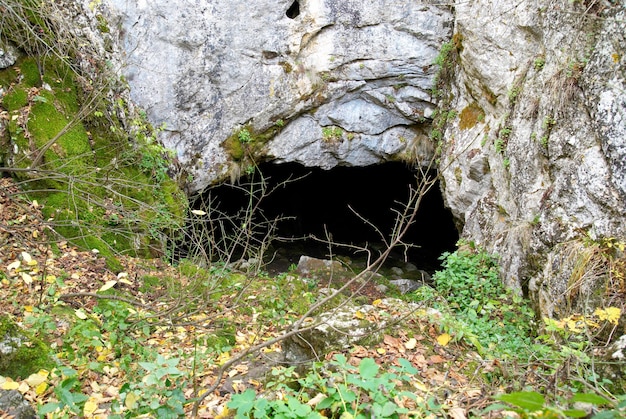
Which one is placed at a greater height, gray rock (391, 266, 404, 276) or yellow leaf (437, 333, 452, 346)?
yellow leaf (437, 333, 452, 346)

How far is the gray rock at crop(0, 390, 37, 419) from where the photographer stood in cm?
207

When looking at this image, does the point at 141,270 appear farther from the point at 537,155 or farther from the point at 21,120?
the point at 537,155

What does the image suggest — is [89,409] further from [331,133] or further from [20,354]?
[331,133]

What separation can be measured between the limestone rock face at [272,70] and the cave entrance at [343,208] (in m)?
1.99

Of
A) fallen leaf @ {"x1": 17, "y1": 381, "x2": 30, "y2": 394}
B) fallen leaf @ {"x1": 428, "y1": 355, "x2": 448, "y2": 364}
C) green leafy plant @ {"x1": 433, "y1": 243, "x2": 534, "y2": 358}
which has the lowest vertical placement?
green leafy plant @ {"x1": 433, "y1": 243, "x2": 534, "y2": 358}

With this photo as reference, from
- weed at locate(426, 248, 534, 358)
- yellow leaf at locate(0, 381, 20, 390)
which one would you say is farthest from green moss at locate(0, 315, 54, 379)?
weed at locate(426, 248, 534, 358)

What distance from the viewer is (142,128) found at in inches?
239

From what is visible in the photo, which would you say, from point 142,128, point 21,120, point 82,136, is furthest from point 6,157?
point 142,128

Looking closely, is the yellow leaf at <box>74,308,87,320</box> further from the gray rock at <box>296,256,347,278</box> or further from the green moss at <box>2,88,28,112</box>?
the gray rock at <box>296,256,347,278</box>

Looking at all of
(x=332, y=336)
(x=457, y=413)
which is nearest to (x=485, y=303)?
(x=332, y=336)

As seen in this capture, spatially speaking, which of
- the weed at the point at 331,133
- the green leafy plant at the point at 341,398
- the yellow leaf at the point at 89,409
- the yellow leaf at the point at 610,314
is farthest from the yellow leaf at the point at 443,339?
the weed at the point at 331,133

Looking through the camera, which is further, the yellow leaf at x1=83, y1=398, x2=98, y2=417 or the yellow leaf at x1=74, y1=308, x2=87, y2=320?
the yellow leaf at x1=74, y1=308, x2=87, y2=320

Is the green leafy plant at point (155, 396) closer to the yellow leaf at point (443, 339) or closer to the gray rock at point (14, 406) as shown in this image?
the gray rock at point (14, 406)

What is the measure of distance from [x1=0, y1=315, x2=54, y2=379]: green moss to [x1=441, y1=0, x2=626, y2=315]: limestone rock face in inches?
129
